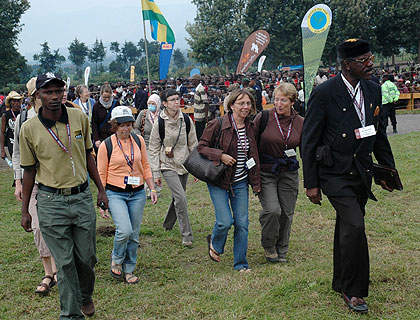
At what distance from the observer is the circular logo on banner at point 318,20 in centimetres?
1174

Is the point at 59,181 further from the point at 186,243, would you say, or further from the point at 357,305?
the point at 186,243

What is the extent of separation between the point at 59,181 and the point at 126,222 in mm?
1322

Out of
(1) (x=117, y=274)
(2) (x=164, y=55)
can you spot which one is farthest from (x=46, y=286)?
(2) (x=164, y=55)

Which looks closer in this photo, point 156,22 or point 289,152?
point 289,152

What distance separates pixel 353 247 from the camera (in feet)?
13.4

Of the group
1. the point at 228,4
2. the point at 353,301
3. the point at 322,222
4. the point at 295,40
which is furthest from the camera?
the point at 228,4

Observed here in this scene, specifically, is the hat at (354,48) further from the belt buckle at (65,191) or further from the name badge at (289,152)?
the belt buckle at (65,191)

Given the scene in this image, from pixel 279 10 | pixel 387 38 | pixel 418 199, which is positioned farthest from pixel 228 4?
pixel 418 199

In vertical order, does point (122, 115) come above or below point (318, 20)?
below

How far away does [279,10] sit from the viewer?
209 feet

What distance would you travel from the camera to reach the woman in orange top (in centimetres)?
518

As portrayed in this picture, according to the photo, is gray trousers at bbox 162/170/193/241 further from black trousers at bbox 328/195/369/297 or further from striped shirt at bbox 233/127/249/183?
black trousers at bbox 328/195/369/297

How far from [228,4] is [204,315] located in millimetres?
66446

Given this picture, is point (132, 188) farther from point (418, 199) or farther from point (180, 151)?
point (418, 199)
